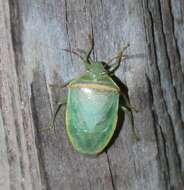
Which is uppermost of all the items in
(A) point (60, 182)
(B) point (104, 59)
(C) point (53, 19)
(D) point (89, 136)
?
(C) point (53, 19)

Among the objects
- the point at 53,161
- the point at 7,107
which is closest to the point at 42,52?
the point at 7,107

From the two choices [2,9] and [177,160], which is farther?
[177,160]

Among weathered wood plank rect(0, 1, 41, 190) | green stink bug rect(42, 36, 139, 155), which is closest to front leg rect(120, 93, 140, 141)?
green stink bug rect(42, 36, 139, 155)

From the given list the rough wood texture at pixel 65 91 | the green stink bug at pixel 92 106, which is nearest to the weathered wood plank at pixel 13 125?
the rough wood texture at pixel 65 91

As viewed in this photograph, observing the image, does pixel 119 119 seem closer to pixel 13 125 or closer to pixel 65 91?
pixel 65 91

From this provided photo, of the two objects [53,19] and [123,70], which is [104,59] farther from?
[53,19]

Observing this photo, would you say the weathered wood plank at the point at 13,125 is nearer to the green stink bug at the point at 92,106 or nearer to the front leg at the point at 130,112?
the green stink bug at the point at 92,106
